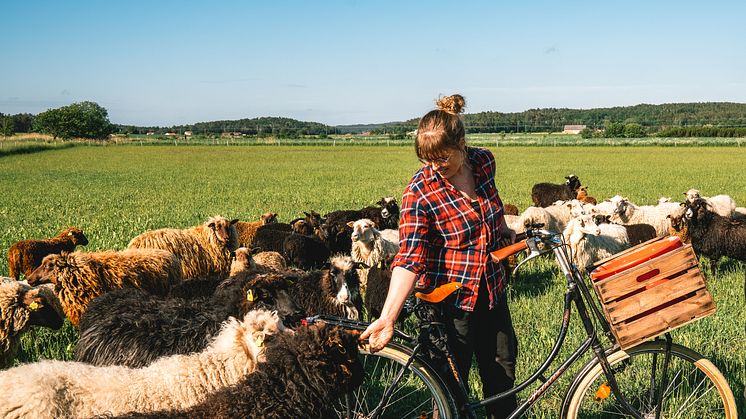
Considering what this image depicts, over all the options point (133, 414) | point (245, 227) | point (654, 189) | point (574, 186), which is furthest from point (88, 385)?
point (654, 189)

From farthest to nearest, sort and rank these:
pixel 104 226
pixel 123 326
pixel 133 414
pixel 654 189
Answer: pixel 654 189, pixel 104 226, pixel 123 326, pixel 133 414

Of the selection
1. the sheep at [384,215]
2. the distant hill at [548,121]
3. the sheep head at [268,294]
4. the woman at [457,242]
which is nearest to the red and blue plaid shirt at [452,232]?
the woman at [457,242]

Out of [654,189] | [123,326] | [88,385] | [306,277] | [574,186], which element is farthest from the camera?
[654,189]

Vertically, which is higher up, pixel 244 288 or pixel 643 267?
pixel 643 267

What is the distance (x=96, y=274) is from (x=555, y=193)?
14.5 m

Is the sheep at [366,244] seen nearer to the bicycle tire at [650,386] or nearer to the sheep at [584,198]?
the bicycle tire at [650,386]

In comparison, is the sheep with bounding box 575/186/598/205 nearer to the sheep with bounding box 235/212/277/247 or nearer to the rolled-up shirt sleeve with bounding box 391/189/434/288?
the sheep with bounding box 235/212/277/247

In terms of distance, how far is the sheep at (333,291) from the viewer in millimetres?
6121

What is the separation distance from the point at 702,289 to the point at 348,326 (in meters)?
1.98

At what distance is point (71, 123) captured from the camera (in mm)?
126188

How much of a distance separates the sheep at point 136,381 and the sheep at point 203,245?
5.85 metres

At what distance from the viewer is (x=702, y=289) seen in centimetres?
321

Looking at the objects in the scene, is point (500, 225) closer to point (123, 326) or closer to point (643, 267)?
point (643, 267)

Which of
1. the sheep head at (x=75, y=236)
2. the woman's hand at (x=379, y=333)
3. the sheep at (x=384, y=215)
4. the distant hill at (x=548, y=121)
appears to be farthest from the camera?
the distant hill at (x=548, y=121)
